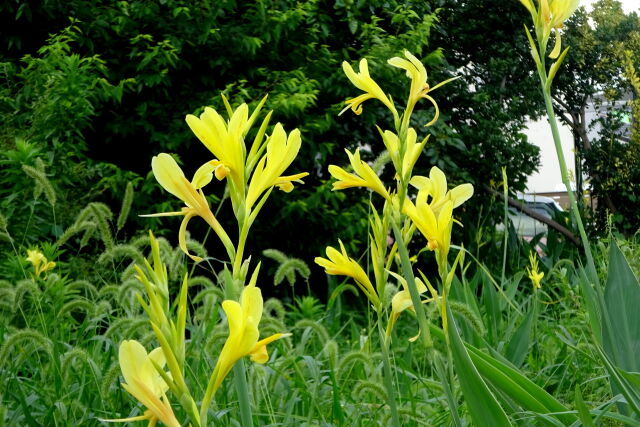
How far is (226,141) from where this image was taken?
0.66 m

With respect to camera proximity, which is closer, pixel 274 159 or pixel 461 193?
pixel 274 159

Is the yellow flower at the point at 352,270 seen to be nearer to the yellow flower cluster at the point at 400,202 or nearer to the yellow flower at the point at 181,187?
the yellow flower cluster at the point at 400,202

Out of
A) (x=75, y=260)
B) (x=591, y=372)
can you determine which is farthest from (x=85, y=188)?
(x=591, y=372)

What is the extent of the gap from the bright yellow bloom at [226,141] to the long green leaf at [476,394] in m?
0.30

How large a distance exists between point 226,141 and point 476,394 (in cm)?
41

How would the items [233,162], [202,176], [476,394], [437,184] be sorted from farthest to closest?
1. [437,184]
2. [476,394]
3. [202,176]
4. [233,162]

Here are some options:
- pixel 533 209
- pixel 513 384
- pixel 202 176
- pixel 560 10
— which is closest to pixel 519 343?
pixel 513 384

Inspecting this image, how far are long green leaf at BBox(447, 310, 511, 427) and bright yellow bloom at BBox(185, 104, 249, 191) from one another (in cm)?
30

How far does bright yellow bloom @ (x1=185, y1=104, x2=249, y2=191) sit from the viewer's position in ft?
2.14

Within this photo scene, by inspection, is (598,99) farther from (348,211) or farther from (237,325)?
(237,325)

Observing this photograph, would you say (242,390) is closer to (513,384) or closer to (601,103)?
(513,384)

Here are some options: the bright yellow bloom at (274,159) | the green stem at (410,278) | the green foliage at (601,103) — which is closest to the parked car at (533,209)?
the green foliage at (601,103)

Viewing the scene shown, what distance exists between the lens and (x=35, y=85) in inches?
175

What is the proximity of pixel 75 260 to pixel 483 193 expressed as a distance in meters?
3.80
